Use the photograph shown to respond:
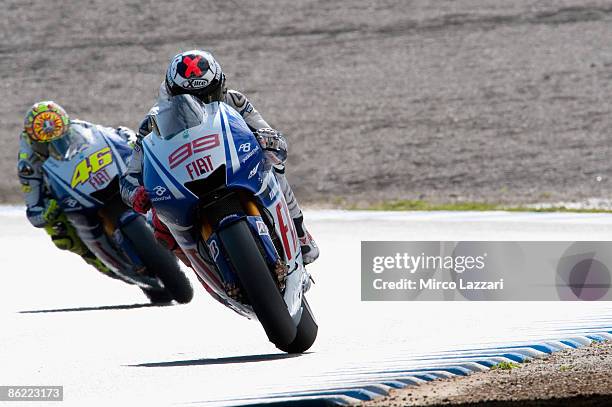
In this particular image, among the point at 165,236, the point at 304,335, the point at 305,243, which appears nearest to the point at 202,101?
the point at 165,236

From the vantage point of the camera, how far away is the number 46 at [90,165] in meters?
10.0

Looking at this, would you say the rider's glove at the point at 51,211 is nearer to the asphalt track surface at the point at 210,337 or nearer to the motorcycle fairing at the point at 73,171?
the motorcycle fairing at the point at 73,171

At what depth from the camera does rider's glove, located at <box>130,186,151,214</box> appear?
22.7 feet

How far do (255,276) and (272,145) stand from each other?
2.87 ft

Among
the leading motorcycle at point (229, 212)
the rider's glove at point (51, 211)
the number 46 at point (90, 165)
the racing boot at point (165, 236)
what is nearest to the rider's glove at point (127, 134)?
the number 46 at point (90, 165)

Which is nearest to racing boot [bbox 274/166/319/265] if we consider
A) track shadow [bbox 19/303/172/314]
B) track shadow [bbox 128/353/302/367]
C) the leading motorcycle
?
the leading motorcycle

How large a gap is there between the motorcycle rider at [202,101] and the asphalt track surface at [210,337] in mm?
679

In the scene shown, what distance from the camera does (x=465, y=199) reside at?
2366cm

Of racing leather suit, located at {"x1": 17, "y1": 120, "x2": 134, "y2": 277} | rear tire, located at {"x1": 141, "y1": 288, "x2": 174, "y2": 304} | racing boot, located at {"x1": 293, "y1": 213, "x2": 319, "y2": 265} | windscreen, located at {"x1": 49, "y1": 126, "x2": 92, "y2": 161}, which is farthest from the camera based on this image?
racing leather suit, located at {"x1": 17, "y1": 120, "x2": 134, "y2": 277}

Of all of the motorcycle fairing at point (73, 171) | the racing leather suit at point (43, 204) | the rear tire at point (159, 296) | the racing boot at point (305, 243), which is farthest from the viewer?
the racing leather suit at point (43, 204)

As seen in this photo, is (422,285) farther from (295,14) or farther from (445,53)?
(295,14)

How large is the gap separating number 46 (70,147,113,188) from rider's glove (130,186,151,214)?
3076mm

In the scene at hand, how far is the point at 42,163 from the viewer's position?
33.8ft

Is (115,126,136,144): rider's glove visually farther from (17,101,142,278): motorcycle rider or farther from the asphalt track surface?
the asphalt track surface
